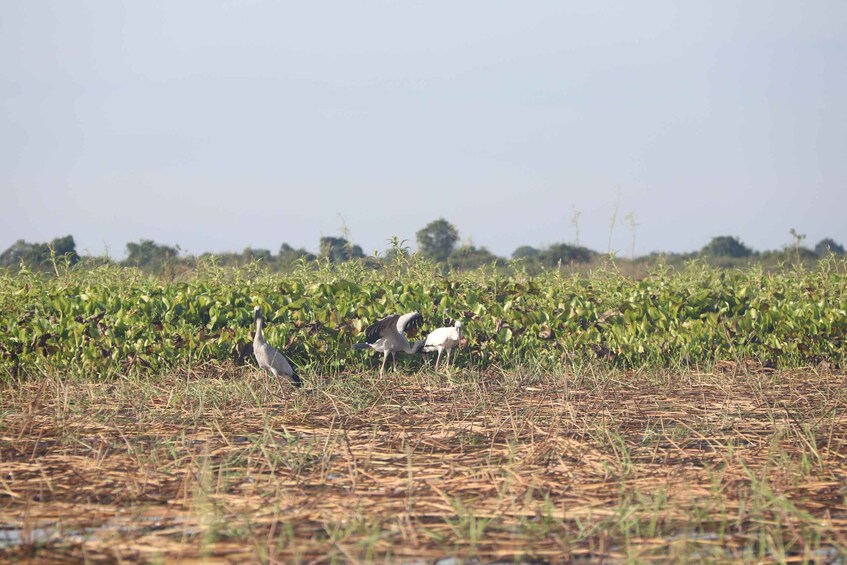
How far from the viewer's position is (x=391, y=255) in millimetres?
12203

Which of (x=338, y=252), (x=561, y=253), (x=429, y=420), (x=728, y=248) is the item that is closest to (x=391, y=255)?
(x=338, y=252)

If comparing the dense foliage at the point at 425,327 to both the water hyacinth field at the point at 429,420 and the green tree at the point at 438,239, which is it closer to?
the water hyacinth field at the point at 429,420

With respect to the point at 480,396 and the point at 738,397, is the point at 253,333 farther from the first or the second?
the point at 738,397

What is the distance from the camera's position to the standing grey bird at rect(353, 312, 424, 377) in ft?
30.8

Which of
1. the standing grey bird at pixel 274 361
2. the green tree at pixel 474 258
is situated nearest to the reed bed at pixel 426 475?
the standing grey bird at pixel 274 361

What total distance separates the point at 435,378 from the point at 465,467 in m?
3.76

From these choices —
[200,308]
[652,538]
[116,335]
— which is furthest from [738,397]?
[116,335]

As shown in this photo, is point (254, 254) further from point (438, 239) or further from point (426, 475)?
point (426, 475)

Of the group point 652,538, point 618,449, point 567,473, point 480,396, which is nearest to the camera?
point 652,538

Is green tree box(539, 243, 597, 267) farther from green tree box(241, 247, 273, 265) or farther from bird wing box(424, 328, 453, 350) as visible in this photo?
bird wing box(424, 328, 453, 350)

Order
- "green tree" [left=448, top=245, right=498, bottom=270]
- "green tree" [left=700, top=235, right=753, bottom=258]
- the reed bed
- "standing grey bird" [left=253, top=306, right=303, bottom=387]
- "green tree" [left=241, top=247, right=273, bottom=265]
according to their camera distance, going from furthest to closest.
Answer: "green tree" [left=700, top=235, right=753, bottom=258]
"green tree" [left=448, top=245, right=498, bottom=270]
"green tree" [left=241, top=247, right=273, bottom=265]
"standing grey bird" [left=253, top=306, right=303, bottom=387]
the reed bed

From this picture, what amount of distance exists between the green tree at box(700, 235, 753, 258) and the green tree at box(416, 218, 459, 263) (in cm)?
1422

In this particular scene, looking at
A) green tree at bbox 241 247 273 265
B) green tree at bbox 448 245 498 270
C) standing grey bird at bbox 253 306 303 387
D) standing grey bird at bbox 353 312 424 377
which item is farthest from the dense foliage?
green tree at bbox 448 245 498 270

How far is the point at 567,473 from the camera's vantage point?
18.8 feet
